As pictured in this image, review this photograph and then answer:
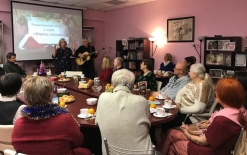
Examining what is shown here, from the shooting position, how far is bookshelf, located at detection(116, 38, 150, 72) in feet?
21.6

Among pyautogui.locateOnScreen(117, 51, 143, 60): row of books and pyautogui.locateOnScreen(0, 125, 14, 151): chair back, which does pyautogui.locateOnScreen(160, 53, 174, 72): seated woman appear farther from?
pyautogui.locateOnScreen(0, 125, 14, 151): chair back

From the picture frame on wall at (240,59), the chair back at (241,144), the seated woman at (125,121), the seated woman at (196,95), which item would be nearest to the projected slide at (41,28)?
the picture frame on wall at (240,59)

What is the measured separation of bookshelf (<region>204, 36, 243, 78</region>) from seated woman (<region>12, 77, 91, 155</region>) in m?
4.24

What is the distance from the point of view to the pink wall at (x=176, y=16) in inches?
191

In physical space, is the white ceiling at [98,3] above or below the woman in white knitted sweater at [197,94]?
above

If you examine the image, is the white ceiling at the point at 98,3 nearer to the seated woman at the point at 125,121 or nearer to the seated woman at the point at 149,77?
the seated woman at the point at 149,77

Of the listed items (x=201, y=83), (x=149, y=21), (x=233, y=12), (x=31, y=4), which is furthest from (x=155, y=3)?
(x=201, y=83)

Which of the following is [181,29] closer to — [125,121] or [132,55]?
[132,55]

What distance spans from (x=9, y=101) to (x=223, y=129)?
1.78 meters

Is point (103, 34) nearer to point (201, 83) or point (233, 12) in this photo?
point (233, 12)

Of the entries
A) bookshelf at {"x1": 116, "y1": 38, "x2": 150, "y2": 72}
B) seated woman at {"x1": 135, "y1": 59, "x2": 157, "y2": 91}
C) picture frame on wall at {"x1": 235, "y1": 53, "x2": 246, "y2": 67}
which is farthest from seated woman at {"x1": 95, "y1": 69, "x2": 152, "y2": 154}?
bookshelf at {"x1": 116, "y1": 38, "x2": 150, "y2": 72}

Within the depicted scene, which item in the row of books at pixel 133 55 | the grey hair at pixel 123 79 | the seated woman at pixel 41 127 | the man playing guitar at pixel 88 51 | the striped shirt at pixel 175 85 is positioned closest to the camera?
the seated woman at pixel 41 127

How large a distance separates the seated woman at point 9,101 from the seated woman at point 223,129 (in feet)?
4.73

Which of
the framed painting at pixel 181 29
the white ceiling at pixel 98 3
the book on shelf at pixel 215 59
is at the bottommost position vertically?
the book on shelf at pixel 215 59
